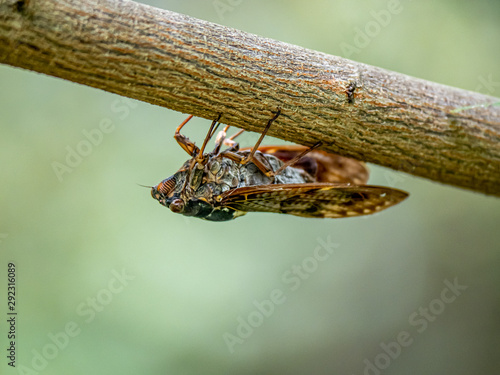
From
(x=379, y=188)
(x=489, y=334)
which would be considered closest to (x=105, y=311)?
(x=379, y=188)

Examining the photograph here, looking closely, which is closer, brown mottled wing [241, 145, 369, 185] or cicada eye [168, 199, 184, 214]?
cicada eye [168, 199, 184, 214]

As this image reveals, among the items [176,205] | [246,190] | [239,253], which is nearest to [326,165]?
[246,190]

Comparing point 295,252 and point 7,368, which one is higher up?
point 295,252

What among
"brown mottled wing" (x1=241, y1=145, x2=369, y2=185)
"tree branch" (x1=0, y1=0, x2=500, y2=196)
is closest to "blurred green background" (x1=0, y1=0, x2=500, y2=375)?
"brown mottled wing" (x1=241, y1=145, x2=369, y2=185)

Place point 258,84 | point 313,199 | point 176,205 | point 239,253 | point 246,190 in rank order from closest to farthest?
point 258,84 → point 246,190 → point 176,205 → point 313,199 → point 239,253

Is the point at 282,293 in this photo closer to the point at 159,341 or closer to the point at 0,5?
the point at 159,341

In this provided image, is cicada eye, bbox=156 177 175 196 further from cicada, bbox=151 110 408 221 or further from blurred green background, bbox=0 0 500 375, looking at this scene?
blurred green background, bbox=0 0 500 375

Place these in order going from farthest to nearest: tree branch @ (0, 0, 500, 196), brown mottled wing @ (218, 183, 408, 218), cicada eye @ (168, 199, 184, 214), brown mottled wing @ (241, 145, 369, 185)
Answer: brown mottled wing @ (241, 145, 369, 185)
cicada eye @ (168, 199, 184, 214)
brown mottled wing @ (218, 183, 408, 218)
tree branch @ (0, 0, 500, 196)

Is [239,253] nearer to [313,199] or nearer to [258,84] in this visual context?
[313,199]
